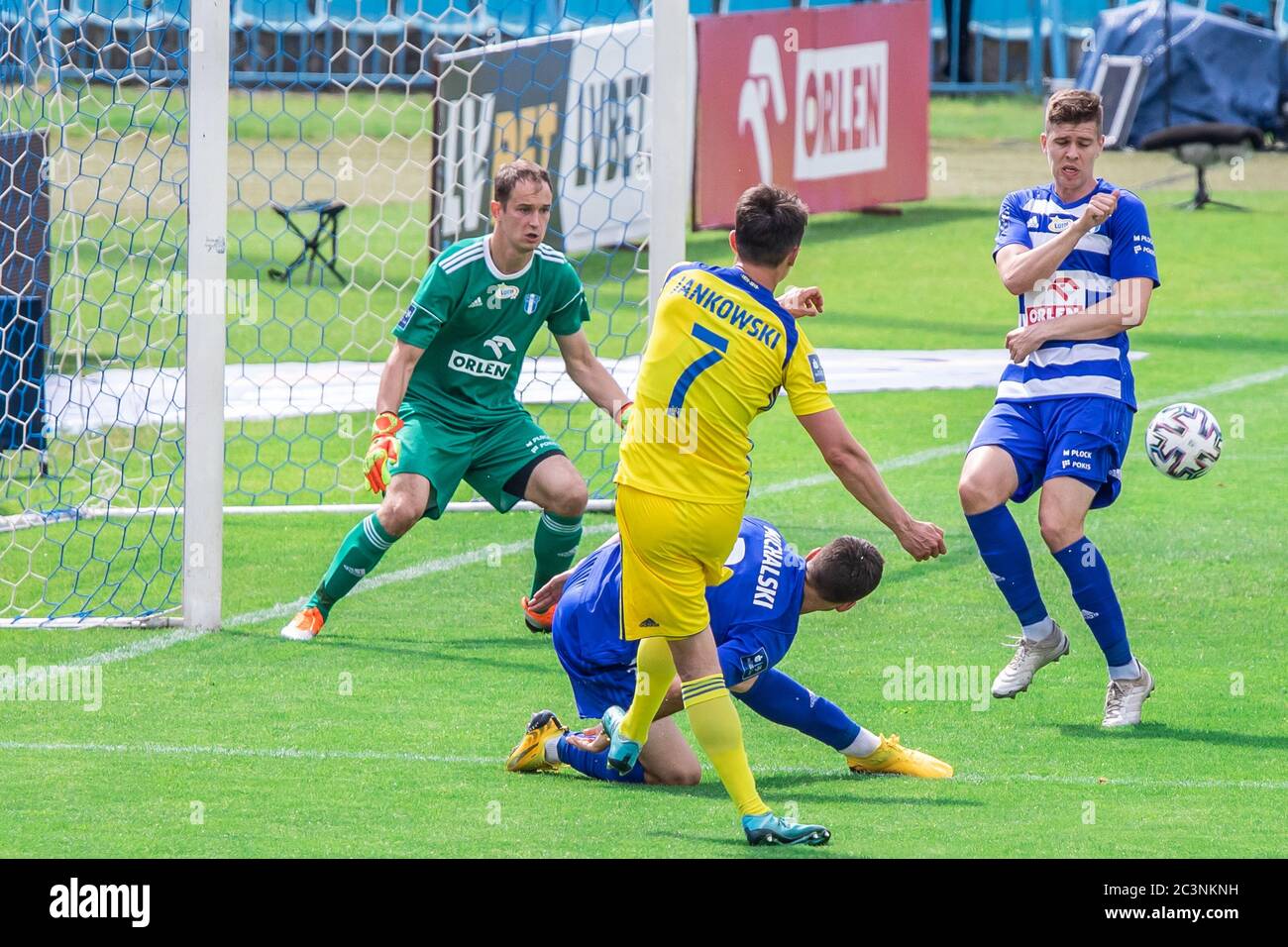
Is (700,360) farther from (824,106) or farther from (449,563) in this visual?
(824,106)

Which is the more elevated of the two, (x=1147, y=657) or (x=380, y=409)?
(x=380, y=409)

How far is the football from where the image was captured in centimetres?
676

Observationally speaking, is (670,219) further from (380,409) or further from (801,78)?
(801,78)

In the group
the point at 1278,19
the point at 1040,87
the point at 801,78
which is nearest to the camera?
the point at 801,78

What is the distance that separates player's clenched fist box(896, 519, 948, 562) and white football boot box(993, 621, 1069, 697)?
145 cm

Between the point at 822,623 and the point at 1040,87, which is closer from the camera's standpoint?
the point at 822,623

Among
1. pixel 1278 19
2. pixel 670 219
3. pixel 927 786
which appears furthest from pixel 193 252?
pixel 1278 19

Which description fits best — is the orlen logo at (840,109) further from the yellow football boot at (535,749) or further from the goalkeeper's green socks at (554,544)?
the yellow football boot at (535,749)

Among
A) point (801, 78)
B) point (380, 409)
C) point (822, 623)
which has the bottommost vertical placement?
point (822, 623)

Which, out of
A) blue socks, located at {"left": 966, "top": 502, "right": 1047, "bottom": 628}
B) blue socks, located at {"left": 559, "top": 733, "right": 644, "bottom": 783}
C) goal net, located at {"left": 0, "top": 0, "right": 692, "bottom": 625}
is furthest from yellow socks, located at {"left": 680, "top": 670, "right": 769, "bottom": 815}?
goal net, located at {"left": 0, "top": 0, "right": 692, "bottom": 625}

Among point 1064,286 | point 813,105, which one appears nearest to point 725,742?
point 1064,286
